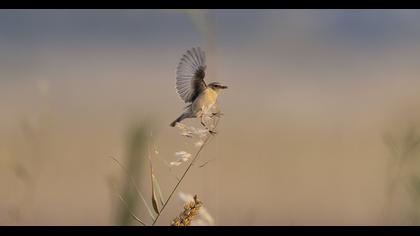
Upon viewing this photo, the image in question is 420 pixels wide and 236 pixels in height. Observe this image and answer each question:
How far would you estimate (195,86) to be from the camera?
5.11ft

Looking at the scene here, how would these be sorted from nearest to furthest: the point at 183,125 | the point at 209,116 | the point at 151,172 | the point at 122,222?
the point at 122,222, the point at 151,172, the point at 183,125, the point at 209,116

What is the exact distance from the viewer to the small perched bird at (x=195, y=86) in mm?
1441

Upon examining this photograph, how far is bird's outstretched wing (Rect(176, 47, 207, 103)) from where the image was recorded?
145 centimetres

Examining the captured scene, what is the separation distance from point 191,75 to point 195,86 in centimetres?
7

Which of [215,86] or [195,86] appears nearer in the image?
[215,86]

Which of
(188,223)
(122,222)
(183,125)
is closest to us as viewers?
(122,222)

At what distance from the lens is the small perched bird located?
144 cm

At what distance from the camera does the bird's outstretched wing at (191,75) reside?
4.75 feet
